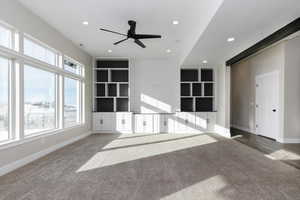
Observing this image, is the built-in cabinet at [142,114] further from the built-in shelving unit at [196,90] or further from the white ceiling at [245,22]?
the white ceiling at [245,22]

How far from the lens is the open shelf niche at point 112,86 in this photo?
682cm

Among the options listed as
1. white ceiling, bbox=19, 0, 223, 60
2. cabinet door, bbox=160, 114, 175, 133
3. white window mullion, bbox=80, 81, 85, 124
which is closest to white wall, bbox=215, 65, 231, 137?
cabinet door, bbox=160, 114, 175, 133

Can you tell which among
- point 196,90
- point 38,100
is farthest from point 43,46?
point 196,90

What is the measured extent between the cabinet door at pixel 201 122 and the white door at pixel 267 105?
1738 mm

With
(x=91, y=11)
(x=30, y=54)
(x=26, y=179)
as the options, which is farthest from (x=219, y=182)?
(x=30, y=54)

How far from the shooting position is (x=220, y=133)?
6152 mm

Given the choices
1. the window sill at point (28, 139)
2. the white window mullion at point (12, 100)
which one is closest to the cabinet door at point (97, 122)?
the window sill at point (28, 139)

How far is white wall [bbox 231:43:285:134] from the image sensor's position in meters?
5.07

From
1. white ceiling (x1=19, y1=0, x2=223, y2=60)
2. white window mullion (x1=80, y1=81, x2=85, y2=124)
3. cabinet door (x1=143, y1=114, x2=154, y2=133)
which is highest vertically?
white ceiling (x1=19, y1=0, x2=223, y2=60)

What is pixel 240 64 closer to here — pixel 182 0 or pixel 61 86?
pixel 182 0

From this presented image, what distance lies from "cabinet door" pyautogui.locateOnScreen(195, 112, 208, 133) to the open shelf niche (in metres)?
2.79

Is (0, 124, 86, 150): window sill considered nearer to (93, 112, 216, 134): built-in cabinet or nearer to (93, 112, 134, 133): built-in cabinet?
(93, 112, 134, 133): built-in cabinet

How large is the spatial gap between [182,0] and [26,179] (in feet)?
12.5

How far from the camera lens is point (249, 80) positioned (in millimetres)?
6496
